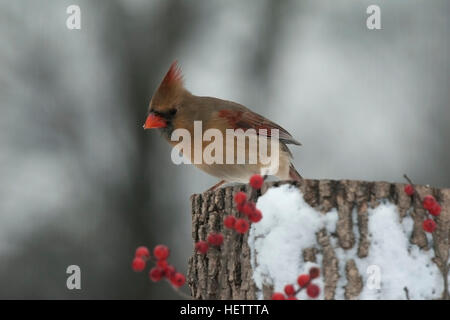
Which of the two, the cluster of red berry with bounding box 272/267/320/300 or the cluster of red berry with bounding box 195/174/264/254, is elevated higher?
the cluster of red berry with bounding box 195/174/264/254

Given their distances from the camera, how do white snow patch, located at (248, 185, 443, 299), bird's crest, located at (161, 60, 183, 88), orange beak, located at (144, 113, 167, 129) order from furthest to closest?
orange beak, located at (144, 113, 167, 129) < bird's crest, located at (161, 60, 183, 88) < white snow patch, located at (248, 185, 443, 299)

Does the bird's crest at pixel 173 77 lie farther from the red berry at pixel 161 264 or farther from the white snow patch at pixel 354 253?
the red berry at pixel 161 264

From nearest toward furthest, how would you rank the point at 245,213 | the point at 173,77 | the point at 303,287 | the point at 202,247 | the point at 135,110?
the point at 303,287 < the point at 245,213 < the point at 202,247 < the point at 173,77 < the point at 135,110

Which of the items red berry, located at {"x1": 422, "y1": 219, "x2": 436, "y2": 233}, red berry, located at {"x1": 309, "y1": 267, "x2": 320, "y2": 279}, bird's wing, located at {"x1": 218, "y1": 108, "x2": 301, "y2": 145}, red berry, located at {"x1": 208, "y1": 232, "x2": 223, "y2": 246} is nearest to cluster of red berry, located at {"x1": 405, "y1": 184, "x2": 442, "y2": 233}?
red berry, located at {"x1": 422, "y1": 219, "x2": 436, "y2": 233}

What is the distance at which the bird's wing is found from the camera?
11.8 feet

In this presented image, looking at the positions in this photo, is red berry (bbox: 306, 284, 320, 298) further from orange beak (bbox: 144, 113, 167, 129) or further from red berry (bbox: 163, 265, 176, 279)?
orange beak (bbox: 144, 113, 167, 129)

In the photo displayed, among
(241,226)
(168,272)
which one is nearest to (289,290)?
(241,226)

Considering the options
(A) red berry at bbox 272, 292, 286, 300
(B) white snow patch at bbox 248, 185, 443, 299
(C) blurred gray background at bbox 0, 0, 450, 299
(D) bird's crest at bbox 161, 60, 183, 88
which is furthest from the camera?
(C) blurred gray background at bbox 0, 0, 450, 299

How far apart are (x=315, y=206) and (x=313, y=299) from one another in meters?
0.28

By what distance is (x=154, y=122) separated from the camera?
3541mm

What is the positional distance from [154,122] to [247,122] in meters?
0.46

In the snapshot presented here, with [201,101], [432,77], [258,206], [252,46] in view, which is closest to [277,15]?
[252,46]

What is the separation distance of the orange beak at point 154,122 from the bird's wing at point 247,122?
0.93 feet

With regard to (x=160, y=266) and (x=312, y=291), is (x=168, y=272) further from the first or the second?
(x=312, y=291)
